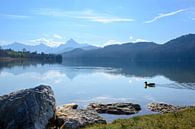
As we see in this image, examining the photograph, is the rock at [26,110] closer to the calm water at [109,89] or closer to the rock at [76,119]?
the rock at [76,119]

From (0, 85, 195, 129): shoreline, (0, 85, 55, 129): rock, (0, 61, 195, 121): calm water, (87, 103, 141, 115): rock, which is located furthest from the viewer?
(0, 61, 195, 121): calm water

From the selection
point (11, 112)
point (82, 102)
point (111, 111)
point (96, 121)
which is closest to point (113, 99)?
point (82, 102)

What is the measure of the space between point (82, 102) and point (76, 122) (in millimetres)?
30958

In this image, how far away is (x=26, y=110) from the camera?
22812 millimetres

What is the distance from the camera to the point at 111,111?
4481cm

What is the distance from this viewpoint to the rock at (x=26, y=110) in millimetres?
22594

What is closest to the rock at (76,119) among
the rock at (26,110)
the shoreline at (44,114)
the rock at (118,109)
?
the shoreline at (44,114)

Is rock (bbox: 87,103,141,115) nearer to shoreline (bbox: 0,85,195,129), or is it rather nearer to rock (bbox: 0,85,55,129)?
shoreline (bbox: 0,85,195,129)

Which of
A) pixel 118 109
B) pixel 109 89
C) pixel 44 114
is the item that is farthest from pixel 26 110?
pixel 109 89

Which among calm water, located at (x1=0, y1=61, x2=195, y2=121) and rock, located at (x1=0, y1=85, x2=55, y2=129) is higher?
rock, located at (x1=0, y1=85, x2=55, y2=129)

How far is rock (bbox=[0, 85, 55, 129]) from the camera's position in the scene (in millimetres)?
22594

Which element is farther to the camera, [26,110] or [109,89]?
[109,89]

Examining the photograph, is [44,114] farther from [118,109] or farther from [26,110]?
[118,109]

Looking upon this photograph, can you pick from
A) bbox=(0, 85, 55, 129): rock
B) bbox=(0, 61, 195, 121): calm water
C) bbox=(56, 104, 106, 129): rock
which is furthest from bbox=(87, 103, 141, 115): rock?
bbox=(0, 85, 55, 129): rock
